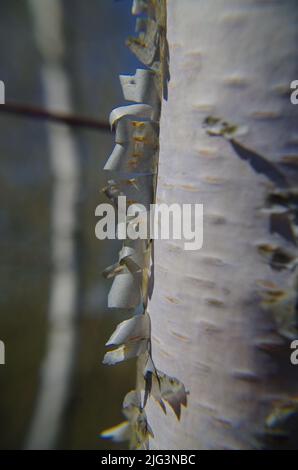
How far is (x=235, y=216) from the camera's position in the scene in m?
0.30

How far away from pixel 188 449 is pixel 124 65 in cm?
118

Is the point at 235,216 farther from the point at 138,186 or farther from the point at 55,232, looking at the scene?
the point at 55,232

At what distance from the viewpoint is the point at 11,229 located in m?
1.28

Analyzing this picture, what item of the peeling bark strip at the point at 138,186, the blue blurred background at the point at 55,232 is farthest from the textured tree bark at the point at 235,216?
the blue blurred background at the point at 55,232

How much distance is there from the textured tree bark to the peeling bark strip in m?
0.04

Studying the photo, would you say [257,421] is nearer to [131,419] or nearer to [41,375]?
[131,419]

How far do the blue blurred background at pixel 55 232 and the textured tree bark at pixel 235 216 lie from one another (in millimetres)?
866

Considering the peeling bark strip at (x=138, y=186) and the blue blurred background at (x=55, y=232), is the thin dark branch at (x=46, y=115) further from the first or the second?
the peeling bark strip at (x=138, y=186)

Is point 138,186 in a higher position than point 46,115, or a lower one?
lower

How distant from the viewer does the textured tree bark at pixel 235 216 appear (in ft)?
0.92

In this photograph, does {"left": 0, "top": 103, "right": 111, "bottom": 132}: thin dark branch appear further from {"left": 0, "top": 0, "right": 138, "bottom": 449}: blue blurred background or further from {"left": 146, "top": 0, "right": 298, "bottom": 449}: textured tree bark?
{"left": 146, "top": 0, "right": 298, "bottom": 449}: textured tree bark

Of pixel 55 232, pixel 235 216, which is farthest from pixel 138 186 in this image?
pixel 55 232

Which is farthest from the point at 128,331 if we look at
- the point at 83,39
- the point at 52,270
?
the point at 83,39

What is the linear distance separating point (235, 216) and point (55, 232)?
959 mm
